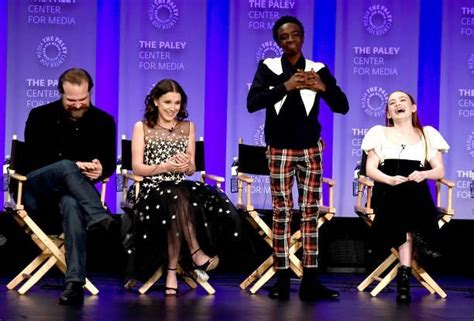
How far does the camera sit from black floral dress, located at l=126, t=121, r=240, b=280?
5641 mm

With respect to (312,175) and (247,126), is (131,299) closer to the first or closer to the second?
(312,175)

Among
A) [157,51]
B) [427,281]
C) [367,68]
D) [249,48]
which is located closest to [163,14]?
[157,51]

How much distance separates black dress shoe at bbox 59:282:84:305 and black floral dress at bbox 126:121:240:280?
1.79 feet

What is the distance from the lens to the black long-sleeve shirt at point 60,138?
5.64m

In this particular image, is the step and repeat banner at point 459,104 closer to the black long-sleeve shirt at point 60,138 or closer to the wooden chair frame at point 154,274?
the wooden chair frame at point 154,274

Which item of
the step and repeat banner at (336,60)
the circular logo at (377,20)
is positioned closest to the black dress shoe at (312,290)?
the step and repeat banner at (336,60)

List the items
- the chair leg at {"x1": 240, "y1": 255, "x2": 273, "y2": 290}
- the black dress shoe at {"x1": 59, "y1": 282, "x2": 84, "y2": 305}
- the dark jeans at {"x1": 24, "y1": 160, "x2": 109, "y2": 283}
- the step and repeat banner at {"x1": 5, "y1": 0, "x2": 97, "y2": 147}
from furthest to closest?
the step and repeat banner at {"x1": 5, "y1": 0, "x2": 97, "y2": 147}, the chair leg at {"x1": 240, "y1": 255, "x2": 273, "y2": 290}, the dark jeans at {"x1": 24, "y1": 160, "x2": 109, "y2": 283}, the black dress shoe at {"x1": 59, "y1": 282, "x2": 84, "y2": 305}

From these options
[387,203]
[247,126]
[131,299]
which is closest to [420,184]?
[387,203]

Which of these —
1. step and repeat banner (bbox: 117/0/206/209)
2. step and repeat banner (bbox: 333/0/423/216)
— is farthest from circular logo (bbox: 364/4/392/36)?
step and repeat banner (bbox: 117/0/206/209)

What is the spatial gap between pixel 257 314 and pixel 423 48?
405cm

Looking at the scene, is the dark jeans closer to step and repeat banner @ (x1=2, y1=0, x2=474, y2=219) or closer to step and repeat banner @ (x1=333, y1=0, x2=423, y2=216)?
step and repeat banner @ (x1=2, y1=0, x2=474, y2=219)

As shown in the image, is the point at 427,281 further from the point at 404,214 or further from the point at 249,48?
the point at 249,48

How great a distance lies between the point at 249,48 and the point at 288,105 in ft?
8.79

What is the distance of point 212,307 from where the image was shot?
5.12 meters
